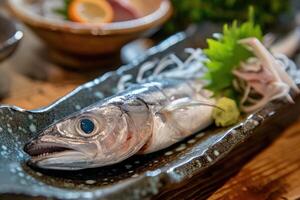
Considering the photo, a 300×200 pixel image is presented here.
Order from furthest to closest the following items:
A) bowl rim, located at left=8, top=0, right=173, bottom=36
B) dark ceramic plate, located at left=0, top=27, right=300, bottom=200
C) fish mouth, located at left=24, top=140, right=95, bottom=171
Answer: bowl rim, located at left=8, top=0, right=173, bottom=36
fish mouth, located at left=24, top=140, right=95, bottom=171
dark ceramic plate, located at left=0, top=27, right=300, bottom=200

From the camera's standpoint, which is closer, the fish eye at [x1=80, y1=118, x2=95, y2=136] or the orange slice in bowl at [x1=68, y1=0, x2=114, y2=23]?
the fish eye at [x1=80, y1=118, x2=95, y2=136]

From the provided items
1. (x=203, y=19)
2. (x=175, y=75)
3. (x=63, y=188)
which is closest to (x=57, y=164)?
(x=63, y=188)

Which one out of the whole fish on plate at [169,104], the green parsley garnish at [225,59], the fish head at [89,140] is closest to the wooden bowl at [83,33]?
the whole fish on plate at [169,104]

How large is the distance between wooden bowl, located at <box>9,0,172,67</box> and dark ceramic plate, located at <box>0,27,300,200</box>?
0.47ft

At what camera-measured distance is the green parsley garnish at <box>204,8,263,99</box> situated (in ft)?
5.07

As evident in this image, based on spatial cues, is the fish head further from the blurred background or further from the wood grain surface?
the blurred background

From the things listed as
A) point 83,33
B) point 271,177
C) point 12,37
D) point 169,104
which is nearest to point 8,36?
point 12,37

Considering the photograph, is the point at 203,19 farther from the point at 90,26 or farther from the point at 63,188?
the point at 63,188

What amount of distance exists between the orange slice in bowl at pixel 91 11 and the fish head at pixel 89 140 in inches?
25.5

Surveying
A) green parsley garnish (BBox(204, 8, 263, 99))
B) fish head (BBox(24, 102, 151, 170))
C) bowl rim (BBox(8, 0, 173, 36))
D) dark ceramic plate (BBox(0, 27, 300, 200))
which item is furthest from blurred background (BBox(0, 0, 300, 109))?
fish head (BBox(24, 102, 151, 170))

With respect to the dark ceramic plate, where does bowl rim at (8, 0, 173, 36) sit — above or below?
above

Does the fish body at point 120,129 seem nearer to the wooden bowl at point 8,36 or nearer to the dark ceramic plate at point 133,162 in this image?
the dark ceramic plate at point 133,162

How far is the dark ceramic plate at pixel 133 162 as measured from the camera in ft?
3.55

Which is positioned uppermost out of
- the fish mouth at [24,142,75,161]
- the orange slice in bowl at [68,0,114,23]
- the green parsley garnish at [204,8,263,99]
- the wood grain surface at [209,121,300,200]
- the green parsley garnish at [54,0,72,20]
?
the green parsley garnish at [54,0,72,20]
